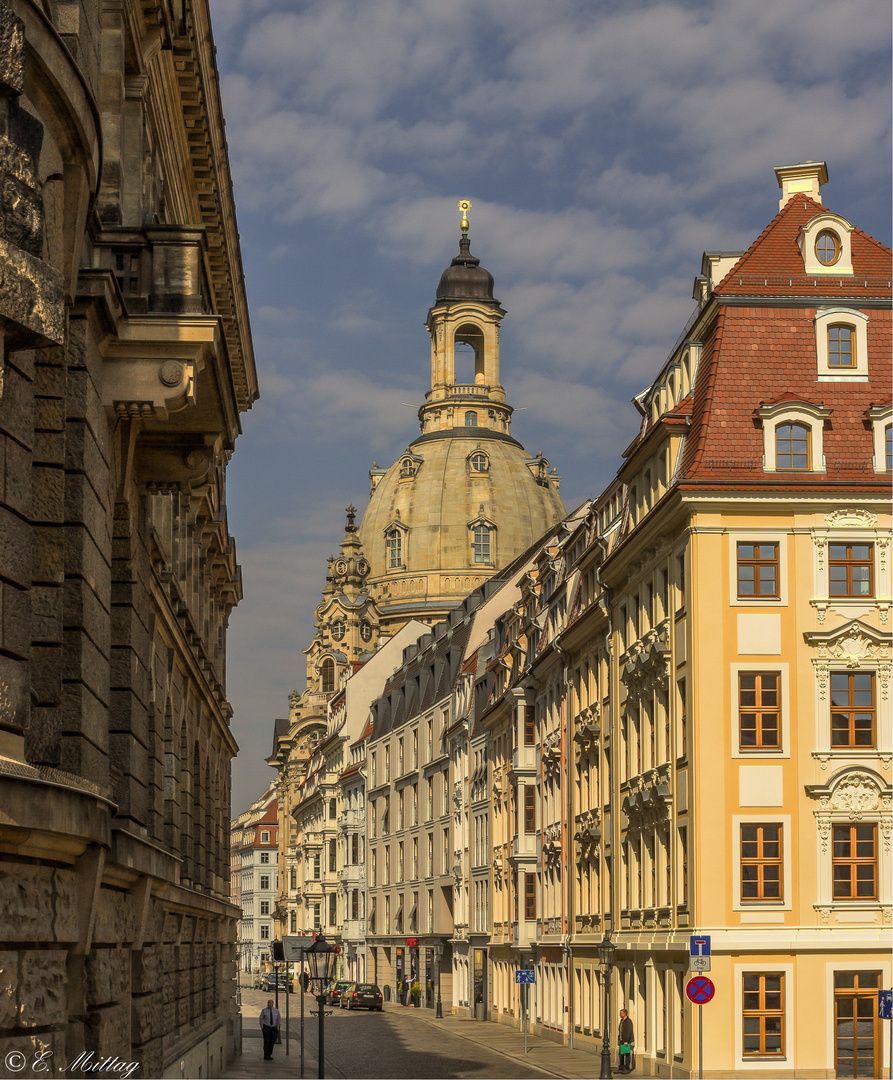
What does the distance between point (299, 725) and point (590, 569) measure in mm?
119144

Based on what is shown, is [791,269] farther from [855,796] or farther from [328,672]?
[328,672]

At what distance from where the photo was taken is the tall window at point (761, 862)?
39469mm

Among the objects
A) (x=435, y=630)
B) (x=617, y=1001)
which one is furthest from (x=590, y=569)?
(x=435, y=630)

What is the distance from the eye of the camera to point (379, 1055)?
54.3 metres

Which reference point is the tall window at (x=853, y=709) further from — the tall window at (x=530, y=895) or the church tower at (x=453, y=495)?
the church tower at (x=453, y=495)

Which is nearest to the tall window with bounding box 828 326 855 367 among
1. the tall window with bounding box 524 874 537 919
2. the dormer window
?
the dormer window

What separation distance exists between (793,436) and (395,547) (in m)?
136

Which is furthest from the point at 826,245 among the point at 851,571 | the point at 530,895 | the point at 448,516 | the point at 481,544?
the point at 448,516

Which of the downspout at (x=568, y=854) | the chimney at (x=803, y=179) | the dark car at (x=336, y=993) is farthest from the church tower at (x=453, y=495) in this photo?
the chimney at (x=803, y=179)

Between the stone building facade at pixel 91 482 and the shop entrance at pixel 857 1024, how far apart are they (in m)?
17.4

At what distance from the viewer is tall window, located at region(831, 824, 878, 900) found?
3938cm

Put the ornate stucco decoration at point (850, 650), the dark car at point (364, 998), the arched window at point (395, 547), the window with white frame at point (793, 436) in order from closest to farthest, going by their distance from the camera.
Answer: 1. the ornate stucco decoration at point (850, 650)
2. the window with white frame at point (793, 436)
3. the dark car at point (364, 998)
4. the arched window at point (395, 547)

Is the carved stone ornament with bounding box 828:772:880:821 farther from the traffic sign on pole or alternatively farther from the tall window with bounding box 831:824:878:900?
the traffic sign on pole

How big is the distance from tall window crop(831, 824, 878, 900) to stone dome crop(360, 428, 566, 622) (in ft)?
426
